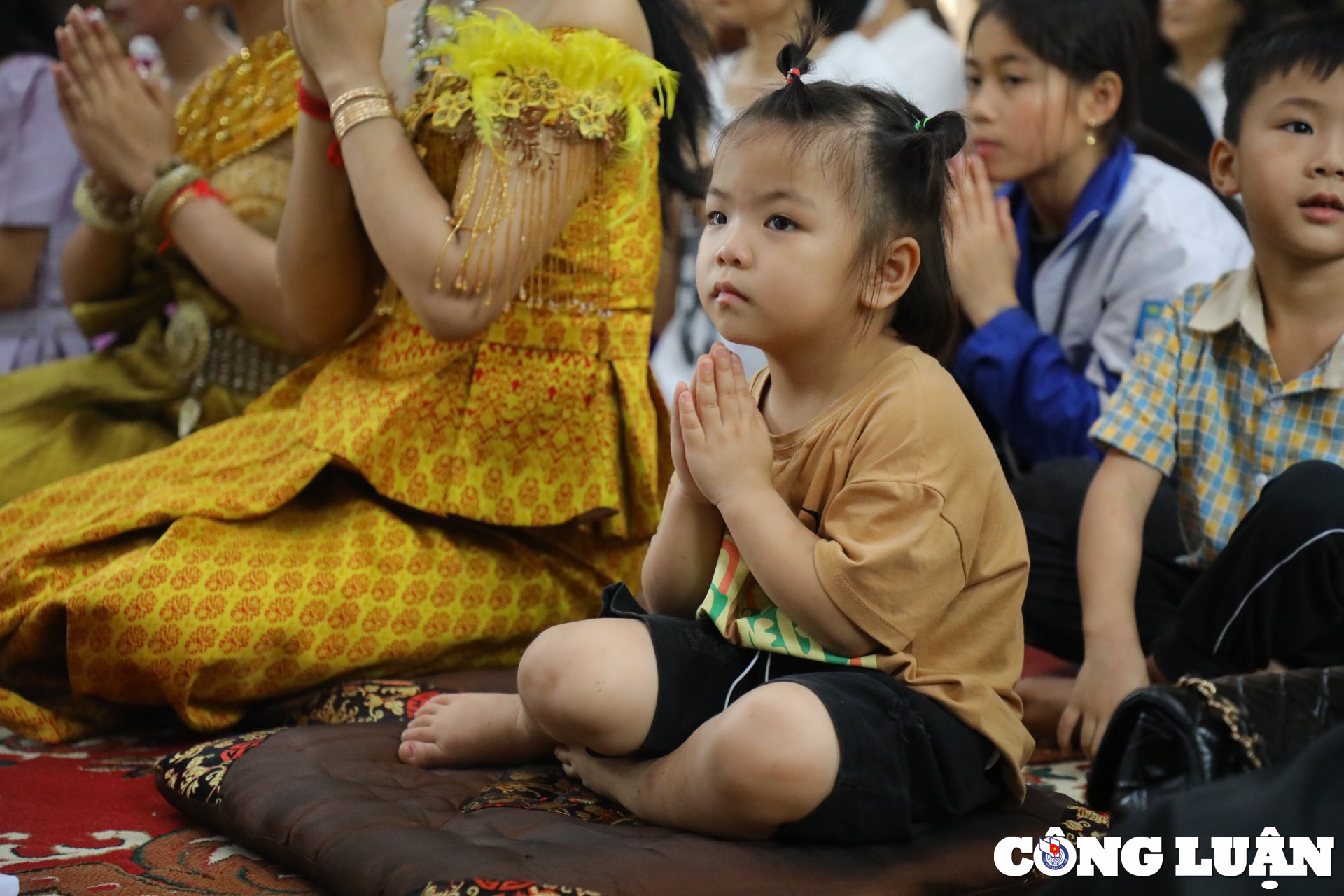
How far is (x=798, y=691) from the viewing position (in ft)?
3.66

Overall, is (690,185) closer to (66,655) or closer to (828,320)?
(828,320)

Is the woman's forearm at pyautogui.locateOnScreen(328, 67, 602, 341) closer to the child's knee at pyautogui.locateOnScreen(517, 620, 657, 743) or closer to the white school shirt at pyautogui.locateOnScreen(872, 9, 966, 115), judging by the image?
the child's knee at pyautogui.locateOnScreen(517, 620, 657, 743)

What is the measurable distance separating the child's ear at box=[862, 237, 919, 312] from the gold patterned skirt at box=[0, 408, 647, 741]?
26.2 inches

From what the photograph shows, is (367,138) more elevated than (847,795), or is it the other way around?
(367,138)

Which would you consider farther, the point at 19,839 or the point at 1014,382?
the point at 1014,382

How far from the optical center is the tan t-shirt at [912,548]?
45.6 inches

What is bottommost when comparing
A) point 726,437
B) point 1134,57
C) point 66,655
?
point 66,655

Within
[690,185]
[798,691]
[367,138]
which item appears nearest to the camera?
[798,691]

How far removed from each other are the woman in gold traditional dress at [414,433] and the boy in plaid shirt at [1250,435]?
598mm

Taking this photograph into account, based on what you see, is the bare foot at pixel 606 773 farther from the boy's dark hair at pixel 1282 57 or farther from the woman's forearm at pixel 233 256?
the boy's dark hair at pixel 1282 57

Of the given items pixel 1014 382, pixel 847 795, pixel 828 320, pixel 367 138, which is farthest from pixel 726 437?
pixel 1014 382

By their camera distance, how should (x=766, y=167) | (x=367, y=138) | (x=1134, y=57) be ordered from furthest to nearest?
(x=1134, y=57) → (x=367, y=138) → (x=766, y=167)

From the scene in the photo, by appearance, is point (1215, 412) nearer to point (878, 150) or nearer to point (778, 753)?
point (878, 150)

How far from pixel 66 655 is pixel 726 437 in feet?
2.98
